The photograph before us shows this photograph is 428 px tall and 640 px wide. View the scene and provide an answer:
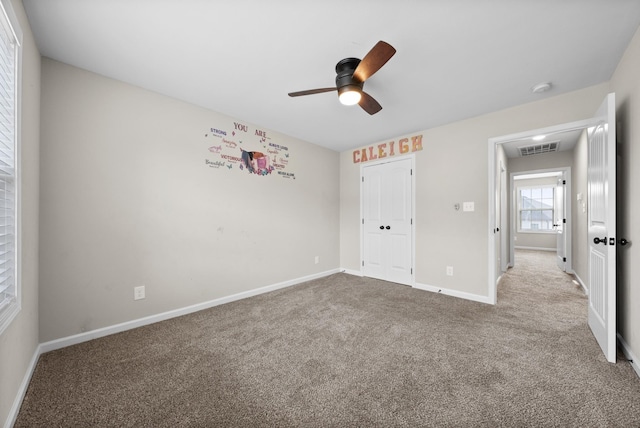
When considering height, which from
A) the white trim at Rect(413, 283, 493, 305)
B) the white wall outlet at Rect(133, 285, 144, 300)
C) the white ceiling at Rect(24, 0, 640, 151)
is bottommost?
the white trim at Rect(413, 283, 493, 305)

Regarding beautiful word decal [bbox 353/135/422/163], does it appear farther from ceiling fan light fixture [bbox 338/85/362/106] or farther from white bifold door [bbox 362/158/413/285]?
ceiling fan light fixture [bbox 338/85/362/106]

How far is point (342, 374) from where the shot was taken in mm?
1754

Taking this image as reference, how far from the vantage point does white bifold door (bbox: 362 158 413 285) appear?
4.00 meters

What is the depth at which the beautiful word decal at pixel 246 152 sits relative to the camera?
308cm

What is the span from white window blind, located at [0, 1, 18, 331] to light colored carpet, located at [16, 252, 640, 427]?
0.72 m

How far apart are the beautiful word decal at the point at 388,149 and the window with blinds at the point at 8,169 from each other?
396 centimetres

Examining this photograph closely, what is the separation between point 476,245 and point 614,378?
69.6 inches

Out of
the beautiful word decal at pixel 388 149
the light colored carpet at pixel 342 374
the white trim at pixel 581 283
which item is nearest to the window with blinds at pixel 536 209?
the white trim at pixel 581 283

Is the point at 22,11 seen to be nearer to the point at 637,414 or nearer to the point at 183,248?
the point at 183,248

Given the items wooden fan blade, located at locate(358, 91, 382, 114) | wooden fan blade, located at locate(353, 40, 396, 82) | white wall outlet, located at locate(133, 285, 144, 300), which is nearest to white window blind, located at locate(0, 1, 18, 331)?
white wall outlet, located at locate(133, 285, 144, 300)

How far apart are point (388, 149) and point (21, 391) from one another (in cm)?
449

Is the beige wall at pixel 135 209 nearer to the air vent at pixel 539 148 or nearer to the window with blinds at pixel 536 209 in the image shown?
the air vent at pixel 539 148

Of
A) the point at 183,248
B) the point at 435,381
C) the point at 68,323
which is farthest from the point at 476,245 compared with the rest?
the point at 68,323

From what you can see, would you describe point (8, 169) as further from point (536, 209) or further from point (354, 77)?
point (536, 209)
